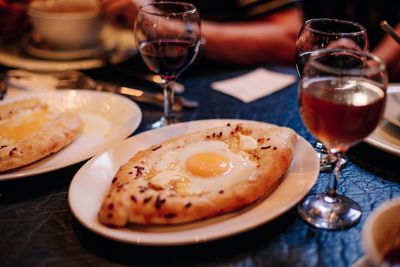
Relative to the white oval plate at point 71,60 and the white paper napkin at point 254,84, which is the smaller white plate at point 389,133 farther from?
the white oval plate at point 71,60

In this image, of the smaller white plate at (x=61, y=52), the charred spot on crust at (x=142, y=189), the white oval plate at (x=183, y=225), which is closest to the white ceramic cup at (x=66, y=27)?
the smaller white plate at (x=61, y=52)

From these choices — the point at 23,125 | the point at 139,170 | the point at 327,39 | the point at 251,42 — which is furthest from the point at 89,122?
the point at 251,42

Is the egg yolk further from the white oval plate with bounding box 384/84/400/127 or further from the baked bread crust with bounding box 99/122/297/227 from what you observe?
the white oval plate with bounding box 384/84/400/127

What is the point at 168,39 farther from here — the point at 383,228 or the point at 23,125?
the point at 383,228

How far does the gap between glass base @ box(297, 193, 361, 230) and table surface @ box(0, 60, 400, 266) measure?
2 cm

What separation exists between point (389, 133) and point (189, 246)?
0.93 metres

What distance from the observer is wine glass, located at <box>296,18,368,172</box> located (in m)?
1.53

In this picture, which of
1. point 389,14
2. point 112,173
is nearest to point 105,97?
point 112,173

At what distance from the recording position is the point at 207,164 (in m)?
1.34

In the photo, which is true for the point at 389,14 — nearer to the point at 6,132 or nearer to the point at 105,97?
the point at 105,97

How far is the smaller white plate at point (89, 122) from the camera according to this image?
152 cm

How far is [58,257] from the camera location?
115 cm

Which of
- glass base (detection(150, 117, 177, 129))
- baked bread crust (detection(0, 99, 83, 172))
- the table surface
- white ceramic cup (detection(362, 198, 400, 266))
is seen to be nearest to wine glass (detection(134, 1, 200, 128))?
glass base (detection(150, 117, 177, 129))

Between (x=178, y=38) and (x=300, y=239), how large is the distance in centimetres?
100
